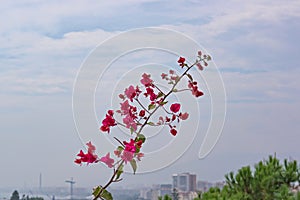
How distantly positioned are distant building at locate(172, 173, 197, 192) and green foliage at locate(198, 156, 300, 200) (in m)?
0.63

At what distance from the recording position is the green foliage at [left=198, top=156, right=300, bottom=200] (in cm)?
247

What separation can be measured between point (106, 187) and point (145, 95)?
325 mm

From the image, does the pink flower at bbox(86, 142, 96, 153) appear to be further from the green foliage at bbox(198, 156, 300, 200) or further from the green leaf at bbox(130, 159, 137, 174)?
the green foliage at bbox(198, 156, 300, 200)

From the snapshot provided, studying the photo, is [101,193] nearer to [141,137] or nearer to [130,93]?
[141,137]

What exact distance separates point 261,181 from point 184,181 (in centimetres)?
89

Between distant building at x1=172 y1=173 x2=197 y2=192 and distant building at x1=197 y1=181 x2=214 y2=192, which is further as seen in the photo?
distant building at x1=172 y1=173 x2=197 y2=192

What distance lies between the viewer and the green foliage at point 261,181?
97.3 inches

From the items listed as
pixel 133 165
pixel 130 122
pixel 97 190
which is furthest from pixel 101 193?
pixel 130 122

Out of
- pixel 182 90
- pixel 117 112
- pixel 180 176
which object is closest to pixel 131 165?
pixel 117 112

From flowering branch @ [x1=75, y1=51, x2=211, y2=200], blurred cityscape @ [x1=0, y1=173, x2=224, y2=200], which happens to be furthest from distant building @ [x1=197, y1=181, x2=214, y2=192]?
flowering branch @ [x1=75, y1=51, x2=211, y2=200]

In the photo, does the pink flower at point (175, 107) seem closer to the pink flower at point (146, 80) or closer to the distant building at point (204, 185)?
the pink flower at point (146, 80)

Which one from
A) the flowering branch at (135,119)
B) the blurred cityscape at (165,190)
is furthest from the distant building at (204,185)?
the flowering branch at (135,119)

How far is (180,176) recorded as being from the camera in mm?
3271

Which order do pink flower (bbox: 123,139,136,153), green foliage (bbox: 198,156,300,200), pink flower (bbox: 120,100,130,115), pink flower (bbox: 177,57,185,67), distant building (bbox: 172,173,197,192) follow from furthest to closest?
distant building (bbox: 172,173,197,192)
green foliage (bbox: 198,156,300,200)
pink flower (bbox: 177,57,185,67)
pink flower (bbox: 120,100,130,115)
pink flower (bbox: 123,139,136,153)
